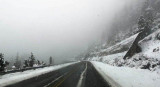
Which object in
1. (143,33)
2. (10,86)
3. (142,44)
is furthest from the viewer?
(143,33)

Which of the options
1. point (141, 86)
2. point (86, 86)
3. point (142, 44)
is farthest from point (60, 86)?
point (142, 44)

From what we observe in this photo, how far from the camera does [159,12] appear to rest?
132m

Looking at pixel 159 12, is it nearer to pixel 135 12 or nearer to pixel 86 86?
pixel 135 12

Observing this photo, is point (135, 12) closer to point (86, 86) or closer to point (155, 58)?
point (155, 58)

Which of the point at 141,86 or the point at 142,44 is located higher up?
the point at 142,44

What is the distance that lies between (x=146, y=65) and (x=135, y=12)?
16428 centimetres

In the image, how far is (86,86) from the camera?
12.5m

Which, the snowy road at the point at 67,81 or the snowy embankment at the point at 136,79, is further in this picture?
the snowy road at the point at 67,81

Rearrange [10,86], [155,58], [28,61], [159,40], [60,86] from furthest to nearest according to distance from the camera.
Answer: [28,61], [159,40], [155,58], [10,86], [60,86]

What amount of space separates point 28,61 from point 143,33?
46.1m

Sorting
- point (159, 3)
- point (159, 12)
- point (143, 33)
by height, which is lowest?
point (143, 33)

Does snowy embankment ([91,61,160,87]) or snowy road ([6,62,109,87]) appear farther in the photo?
snowy road ([6,62,109,87])

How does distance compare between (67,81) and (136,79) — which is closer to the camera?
(136,79)

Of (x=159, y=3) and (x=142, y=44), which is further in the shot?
(x=159, y=3)
